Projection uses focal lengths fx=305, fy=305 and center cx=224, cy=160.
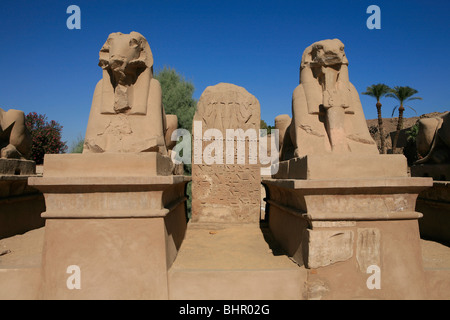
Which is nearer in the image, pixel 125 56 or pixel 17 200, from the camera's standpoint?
pixel 125 56

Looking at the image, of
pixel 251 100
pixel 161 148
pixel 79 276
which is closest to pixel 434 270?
pixel 161 148

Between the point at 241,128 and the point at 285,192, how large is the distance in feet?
6.64

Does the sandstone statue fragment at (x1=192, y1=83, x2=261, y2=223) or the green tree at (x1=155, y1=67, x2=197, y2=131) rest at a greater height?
the green tree at (x1=155, y1=67, x2=197, y2=131)

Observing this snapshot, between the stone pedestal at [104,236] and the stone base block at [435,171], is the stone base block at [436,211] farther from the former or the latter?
the stone pedestal at [104,236]

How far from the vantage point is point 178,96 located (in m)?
14.4

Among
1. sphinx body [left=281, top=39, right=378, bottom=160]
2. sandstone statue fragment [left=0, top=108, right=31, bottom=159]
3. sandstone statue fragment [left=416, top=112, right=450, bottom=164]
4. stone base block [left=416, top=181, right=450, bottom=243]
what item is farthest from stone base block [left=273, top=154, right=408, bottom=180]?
sandstone statue fragment [left=0, top=108, right=31, bottom=159]

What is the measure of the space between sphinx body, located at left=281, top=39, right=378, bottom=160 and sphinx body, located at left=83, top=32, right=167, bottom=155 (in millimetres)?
1635

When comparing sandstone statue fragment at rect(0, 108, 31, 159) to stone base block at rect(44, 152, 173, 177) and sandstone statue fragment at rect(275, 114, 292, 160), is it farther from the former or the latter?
sandstone statue fragment at rect(275, 114, 292, 160)

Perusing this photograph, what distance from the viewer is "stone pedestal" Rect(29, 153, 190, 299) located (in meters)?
2.60

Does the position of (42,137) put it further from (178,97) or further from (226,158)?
(226,158)

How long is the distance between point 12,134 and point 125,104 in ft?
8.18

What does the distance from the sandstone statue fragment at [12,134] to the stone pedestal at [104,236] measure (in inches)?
95.4

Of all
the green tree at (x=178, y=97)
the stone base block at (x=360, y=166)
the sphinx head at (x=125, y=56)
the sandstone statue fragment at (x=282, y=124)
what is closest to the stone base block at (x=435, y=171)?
the stone base block at (x=360, y=166)

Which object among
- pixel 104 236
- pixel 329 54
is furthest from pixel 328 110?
pixel 104 236
